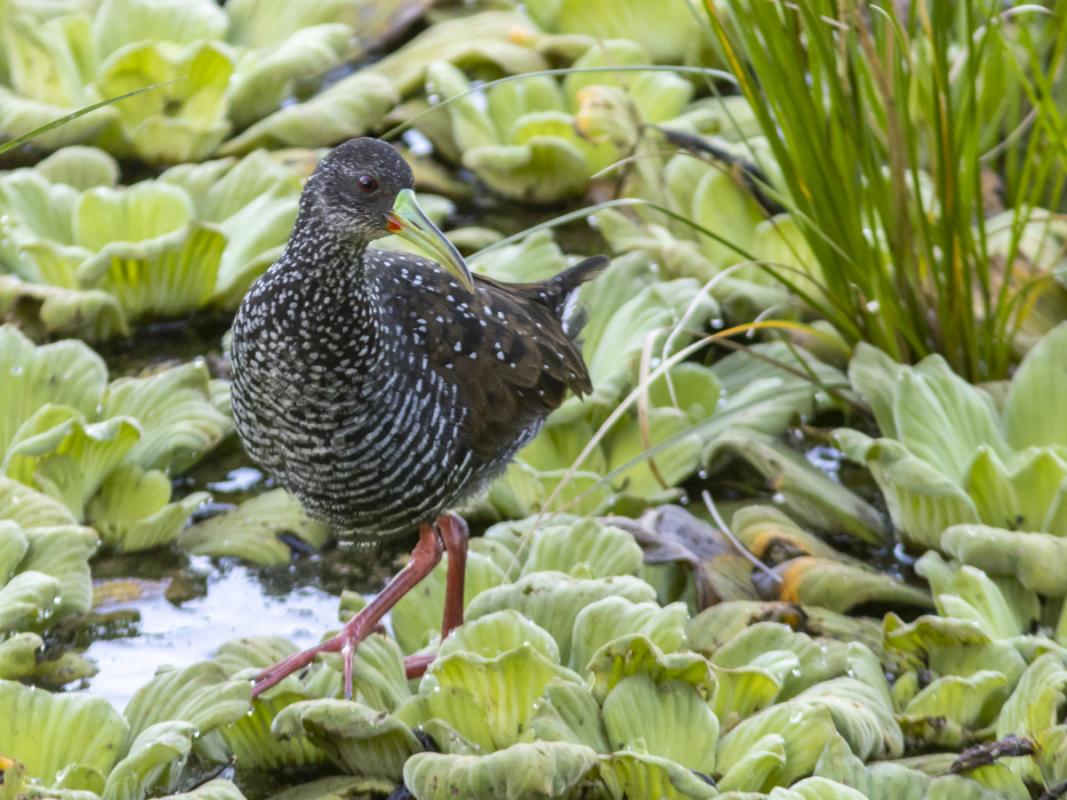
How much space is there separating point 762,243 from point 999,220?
2.48 ft

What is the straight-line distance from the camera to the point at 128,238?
4953 millimetres

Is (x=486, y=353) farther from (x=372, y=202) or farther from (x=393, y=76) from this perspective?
→ (x=393, y=76)

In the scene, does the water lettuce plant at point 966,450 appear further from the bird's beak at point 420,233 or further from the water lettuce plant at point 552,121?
the water lettuce plant at point 552,121

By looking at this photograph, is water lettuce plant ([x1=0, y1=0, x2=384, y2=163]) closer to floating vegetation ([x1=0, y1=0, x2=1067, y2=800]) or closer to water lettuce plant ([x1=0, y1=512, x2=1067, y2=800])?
floating vegetation ([x1=0, y1=0, x2=1067, y2=800])

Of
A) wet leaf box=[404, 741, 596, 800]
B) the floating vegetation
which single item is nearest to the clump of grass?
the floating vegetation

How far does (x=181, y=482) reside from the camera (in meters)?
4.34

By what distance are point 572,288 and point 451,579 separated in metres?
0.97

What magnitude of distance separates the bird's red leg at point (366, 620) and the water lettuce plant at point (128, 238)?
Result: 1.36m

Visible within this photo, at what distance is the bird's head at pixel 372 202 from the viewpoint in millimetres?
3410

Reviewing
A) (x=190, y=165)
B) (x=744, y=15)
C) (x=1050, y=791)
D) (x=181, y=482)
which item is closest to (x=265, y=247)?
(x=190, y=165)

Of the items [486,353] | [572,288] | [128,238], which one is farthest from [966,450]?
[128,238]

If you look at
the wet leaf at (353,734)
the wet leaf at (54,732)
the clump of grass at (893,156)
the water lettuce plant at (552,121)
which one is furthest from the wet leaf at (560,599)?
the water lettuce plant at (552,121)

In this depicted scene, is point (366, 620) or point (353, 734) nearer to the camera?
point (353, 734)

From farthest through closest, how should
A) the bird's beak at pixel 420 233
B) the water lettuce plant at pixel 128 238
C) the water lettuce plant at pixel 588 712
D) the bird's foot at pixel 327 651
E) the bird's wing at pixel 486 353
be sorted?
the water lettuce plant at pixel 128 238, the bird's wing at pixel 486 353, the bird's beak at pixel 420 233, the bird's foot at pixel 327 651, the water lettuce plant at pixel 588 712
